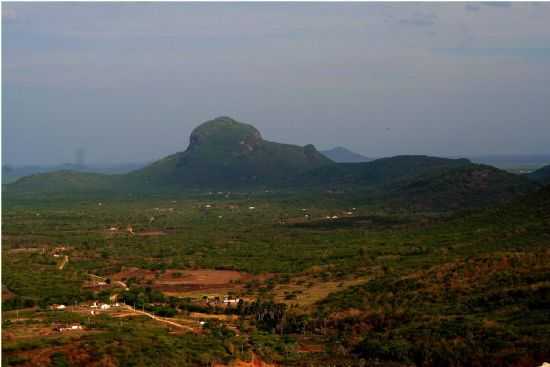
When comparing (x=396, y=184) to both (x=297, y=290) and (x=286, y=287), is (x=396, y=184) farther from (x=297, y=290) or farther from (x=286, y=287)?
(x=297, y=290)

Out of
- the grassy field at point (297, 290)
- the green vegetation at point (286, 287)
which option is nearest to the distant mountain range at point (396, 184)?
the green vegetation at point (286, 287)

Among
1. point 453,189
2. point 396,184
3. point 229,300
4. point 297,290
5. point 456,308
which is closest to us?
point 456,308

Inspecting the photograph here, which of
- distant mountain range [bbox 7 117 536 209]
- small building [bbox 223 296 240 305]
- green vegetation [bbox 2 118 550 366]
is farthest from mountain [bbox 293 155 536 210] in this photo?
small building [bbox 223 296 240 305]

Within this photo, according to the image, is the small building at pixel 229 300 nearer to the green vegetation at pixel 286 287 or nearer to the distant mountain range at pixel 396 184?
the green vegetation at pixel 286 287

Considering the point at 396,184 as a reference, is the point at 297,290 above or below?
below

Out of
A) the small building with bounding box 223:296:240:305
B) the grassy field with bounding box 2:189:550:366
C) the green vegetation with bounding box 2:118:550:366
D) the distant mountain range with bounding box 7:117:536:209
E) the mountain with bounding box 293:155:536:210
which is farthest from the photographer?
the distant mountain range with bounding box 7:117:536:209

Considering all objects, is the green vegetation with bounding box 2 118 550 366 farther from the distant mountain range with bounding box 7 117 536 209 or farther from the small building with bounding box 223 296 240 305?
the distant mountain range with bounding box 7 117 536 209

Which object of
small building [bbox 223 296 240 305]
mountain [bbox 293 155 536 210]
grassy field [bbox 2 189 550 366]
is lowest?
small building [bbox 223 296 240 305]

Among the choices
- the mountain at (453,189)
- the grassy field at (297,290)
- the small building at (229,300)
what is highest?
the mountain at (453,189)

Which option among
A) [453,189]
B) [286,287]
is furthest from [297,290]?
[453,189]

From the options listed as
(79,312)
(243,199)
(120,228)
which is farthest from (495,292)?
(243,199)

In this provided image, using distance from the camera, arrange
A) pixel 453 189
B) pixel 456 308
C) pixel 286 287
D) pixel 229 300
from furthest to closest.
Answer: pixel 453 189
pixel 286 287
pixel 229 300
pixel 456 308
